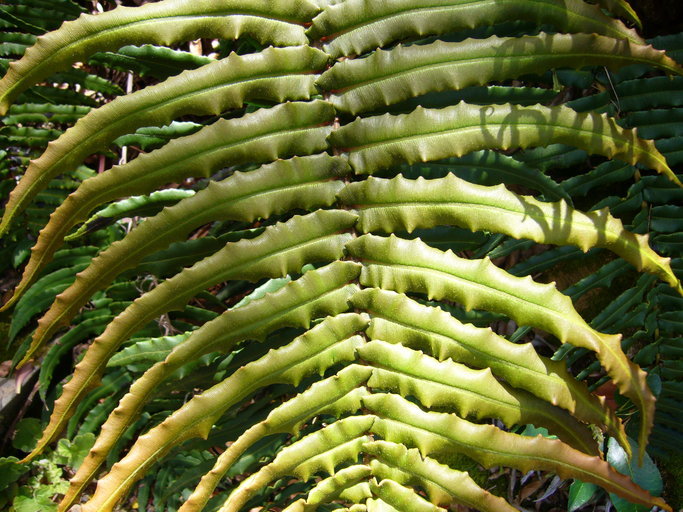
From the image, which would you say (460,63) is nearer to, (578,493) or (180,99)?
(180,99)

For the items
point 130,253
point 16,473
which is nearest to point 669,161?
point 130,253

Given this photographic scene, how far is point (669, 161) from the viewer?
5.04 ft

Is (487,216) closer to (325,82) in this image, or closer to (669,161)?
(325,82)

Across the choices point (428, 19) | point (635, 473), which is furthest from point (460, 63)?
point (635, 473)

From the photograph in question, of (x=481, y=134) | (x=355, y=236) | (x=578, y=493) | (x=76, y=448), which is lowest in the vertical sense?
(x=578, y=493)

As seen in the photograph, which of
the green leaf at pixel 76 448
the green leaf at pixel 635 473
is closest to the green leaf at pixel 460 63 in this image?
the green leaf at pixel 635 473

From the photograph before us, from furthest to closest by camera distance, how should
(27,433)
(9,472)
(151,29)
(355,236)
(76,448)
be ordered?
(27,433) < (9,472) < (76,448) < (355,236) < (151,29)

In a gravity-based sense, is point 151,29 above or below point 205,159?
above

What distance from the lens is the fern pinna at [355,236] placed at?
3.43 feet

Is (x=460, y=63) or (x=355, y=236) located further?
(x=355, y=236)

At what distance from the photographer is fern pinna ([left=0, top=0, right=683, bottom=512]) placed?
3.43 ft

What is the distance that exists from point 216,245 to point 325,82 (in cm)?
51

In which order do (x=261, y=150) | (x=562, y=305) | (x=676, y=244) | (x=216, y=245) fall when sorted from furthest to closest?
(x=676, y=244), (x=216, y=245), (x=261, y=150), (x=562, y=305)

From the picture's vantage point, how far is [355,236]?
1.21 m
